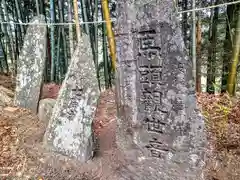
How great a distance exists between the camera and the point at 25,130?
123 inches

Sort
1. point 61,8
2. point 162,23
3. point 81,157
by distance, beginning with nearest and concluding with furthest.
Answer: point 162,23
point 81,157
point 61,8

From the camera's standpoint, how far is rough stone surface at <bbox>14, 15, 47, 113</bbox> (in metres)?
3.96

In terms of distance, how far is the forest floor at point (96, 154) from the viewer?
2.21m

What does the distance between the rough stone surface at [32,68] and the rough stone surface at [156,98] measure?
2.39 meters

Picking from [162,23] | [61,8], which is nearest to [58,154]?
[162,23]

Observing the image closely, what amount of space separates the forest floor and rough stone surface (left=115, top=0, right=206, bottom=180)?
11.0 inches

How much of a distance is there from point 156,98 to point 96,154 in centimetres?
110

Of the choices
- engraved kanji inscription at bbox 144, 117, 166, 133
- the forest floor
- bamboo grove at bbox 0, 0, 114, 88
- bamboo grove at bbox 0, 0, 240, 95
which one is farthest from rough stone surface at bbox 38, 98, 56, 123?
bamboo grove at bbox 0, 0, 114, 88

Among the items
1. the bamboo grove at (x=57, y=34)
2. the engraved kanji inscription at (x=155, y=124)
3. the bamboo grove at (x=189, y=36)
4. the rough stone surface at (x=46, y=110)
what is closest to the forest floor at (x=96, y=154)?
the rough stone surface at (x=46, y=110)

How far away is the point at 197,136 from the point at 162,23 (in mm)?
830

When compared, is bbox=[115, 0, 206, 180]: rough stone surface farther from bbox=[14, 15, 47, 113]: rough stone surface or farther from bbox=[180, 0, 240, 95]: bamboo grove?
bbox=[180, 0, 240, 95]: bamboo grove

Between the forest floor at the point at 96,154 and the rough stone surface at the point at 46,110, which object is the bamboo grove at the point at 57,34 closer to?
the rough stone surface at the point at 46,110

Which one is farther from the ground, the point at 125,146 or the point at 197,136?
the point at 197,136

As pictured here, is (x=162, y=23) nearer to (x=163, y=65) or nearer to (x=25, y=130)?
(x=163, y=65)
